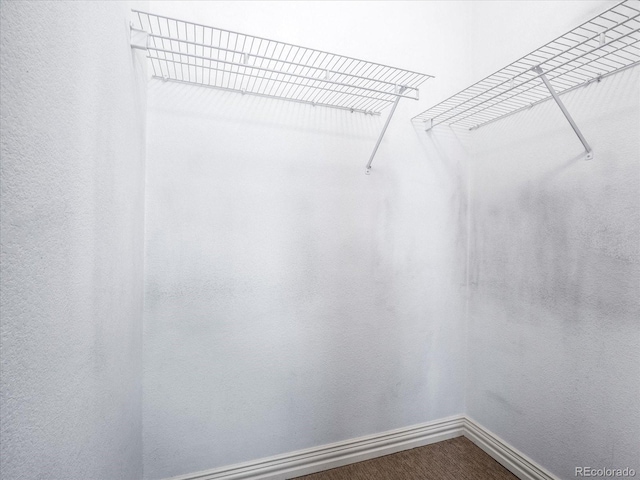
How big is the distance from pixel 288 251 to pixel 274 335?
0.37 m

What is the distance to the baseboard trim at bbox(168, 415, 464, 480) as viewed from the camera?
1.28m

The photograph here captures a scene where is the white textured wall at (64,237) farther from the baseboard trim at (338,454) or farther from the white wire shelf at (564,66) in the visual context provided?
the white wire shelf at (564,66)

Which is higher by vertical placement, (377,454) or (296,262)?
(296,262)

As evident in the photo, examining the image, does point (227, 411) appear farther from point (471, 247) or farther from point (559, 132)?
point (559, 132)

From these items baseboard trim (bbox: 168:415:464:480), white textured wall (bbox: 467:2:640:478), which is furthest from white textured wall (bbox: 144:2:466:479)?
white textured wall (bbox: 467:2:640:478)

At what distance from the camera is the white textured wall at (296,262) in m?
1.19

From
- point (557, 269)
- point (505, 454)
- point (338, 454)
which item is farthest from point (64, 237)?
point (505, 454)

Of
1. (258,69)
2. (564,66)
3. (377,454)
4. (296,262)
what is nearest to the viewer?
(258,69)

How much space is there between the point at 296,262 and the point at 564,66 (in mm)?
1312

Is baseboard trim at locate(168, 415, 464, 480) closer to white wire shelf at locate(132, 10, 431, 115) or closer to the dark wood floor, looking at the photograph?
the dark wood floor

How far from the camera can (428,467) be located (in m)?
1.41

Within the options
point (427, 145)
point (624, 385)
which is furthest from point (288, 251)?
point (624, 385)

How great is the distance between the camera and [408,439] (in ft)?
5.06

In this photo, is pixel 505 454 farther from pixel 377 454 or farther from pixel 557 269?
pixel 557 269
